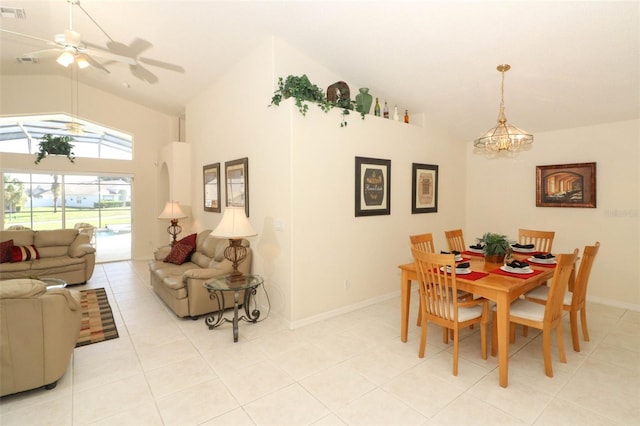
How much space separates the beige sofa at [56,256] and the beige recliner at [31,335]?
3332mm

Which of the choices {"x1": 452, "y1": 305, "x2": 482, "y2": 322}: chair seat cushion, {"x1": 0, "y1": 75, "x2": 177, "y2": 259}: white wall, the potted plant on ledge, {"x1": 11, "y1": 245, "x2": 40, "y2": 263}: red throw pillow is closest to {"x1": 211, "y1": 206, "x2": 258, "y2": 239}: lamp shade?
{"x1": 452, "y1": 305, "x2": 482, "y2": 322}: chair seat cushion

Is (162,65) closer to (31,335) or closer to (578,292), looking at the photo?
(31,335)

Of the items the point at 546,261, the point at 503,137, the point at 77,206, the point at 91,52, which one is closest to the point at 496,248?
the point at 546,261

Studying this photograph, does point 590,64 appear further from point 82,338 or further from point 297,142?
point 82,338

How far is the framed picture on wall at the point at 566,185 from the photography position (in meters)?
4.45

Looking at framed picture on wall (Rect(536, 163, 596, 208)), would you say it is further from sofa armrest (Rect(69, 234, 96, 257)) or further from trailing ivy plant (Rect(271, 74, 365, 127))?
sofa armrest (Rect(69, 234, 96, 257))

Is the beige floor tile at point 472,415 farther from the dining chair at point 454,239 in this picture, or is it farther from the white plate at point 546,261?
the dining chair at point 454,239

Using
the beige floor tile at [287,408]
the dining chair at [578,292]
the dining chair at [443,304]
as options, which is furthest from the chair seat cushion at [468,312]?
the beige floor tile at [287,408]

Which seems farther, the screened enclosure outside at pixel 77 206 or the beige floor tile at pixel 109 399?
the screened enclosure outside at pixel 77 206

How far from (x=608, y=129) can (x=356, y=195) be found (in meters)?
3.53

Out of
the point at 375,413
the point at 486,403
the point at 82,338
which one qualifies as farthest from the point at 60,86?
the point at 486,403

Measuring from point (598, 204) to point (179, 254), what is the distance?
611 centimetres

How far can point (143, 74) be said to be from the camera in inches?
215

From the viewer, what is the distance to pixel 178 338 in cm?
337
